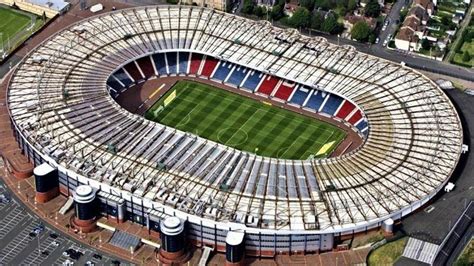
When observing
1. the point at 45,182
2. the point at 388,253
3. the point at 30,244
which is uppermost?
the point at 388,253

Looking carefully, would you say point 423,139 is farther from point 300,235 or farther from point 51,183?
point 51,183

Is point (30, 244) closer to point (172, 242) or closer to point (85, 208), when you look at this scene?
point (85, 208)

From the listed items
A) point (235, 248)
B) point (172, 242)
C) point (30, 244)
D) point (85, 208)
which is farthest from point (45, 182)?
point (235, 248)

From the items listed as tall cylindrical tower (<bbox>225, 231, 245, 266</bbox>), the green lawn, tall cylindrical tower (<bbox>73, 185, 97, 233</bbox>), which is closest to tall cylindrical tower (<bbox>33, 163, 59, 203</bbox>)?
tall cylindrical tower (<bbox>73, 185, 97, 233</bbox>)

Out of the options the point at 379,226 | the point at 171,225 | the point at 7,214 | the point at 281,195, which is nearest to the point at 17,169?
the point at 7,214

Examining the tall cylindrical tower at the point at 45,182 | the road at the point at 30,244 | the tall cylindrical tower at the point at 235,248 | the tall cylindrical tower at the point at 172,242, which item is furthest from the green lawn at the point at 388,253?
the tall cylindrical tower at the point at 45,182

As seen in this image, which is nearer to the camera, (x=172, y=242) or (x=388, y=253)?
(x=172, y=242)
